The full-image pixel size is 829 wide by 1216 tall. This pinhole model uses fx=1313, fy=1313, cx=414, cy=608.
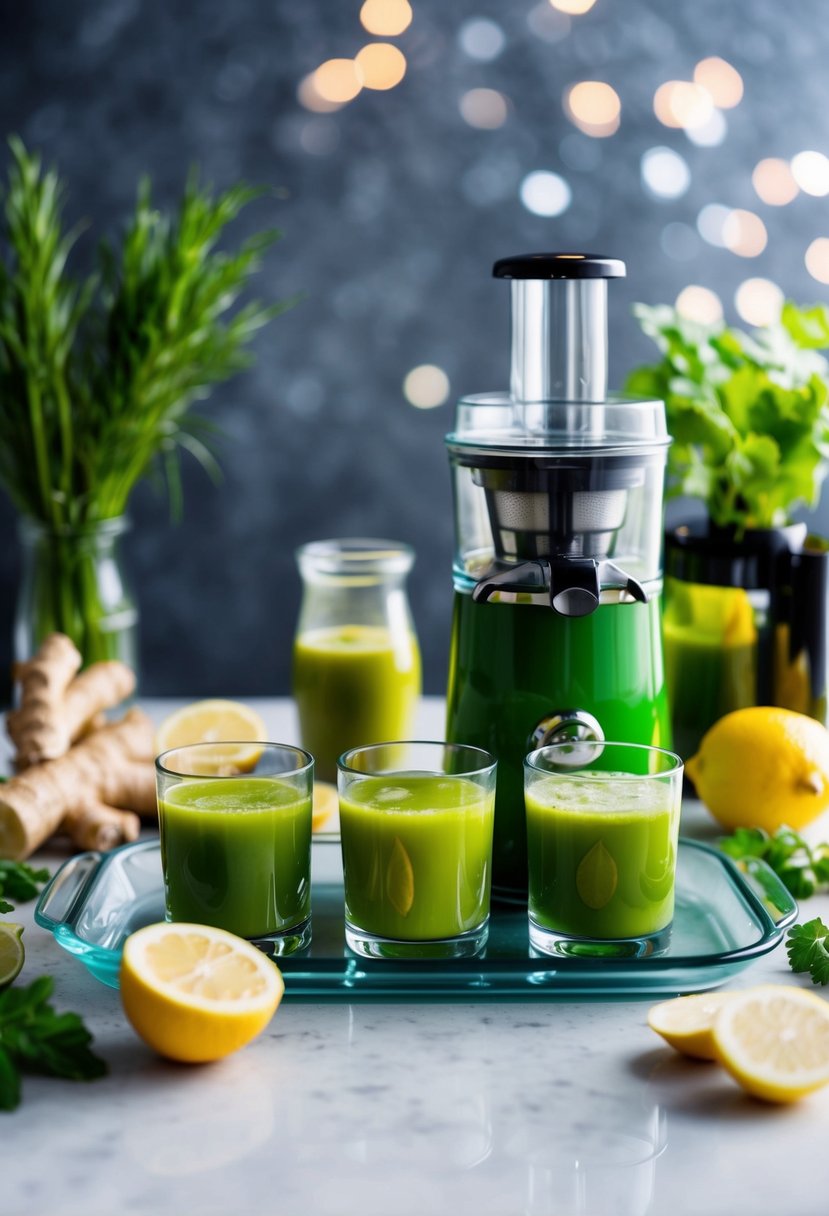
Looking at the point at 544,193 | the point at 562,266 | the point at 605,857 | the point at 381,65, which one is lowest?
the point at 605,857

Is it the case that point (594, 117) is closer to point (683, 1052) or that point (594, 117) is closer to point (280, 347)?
point (280, 347)

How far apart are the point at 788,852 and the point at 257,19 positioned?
1.61m

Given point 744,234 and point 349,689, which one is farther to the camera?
point 744,234

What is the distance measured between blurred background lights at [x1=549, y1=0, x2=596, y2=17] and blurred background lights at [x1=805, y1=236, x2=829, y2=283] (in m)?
0.57

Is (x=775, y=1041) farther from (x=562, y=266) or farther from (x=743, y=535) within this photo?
(x=743, y=535)

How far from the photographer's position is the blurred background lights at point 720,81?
2.22 meters

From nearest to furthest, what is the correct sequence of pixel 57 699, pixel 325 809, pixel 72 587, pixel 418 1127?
pixel 418 1127 → pixel 325 809 → pixel 57 699 → pixel 72 587

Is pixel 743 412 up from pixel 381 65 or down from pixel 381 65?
down

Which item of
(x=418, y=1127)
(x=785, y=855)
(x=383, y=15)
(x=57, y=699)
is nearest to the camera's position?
(x=418, y=1127)

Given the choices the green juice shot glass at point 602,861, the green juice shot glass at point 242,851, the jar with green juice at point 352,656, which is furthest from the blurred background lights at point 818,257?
the green juice shot glass at point 242,851

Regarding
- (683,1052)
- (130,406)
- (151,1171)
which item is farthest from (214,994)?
Answer: (130,406)

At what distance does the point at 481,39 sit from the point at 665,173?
38 cm

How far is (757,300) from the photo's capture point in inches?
91.7

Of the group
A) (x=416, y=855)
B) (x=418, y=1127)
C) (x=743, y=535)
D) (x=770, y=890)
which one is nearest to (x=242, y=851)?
(x=416, y=855)
